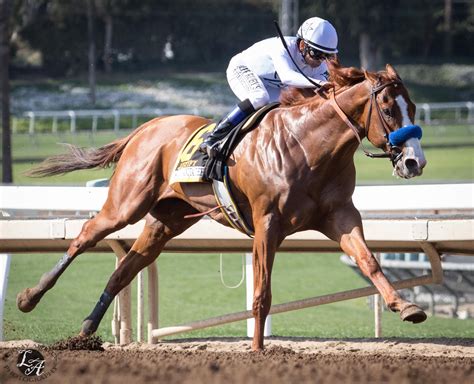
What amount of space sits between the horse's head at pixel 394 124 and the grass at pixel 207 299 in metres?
3.04

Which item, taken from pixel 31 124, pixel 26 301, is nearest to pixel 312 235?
pixel 26 301

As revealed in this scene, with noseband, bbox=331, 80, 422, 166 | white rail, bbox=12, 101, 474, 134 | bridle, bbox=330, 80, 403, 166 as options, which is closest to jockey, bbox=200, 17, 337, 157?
bridle, bbox=330, 80, 403, 166

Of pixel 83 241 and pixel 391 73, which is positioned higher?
pixel 391 73

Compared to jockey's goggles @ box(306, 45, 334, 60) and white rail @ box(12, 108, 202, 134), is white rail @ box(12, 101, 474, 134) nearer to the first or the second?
white rail @ box(12, 108, 202, 134)

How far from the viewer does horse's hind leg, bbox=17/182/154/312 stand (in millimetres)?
6480

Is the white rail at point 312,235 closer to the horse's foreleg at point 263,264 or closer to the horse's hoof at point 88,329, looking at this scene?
the horse's hoof at point 88,329

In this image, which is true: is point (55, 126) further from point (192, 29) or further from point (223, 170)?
point (223, 170)

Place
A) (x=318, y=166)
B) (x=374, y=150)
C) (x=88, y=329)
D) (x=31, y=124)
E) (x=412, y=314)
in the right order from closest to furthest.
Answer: (x=412, y=314) → (x=318, y=166) → (x=88, y=329) → (x=374, y=150) → (x=31, y=124)

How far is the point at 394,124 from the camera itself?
5355 mm

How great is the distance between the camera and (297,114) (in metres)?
5.80

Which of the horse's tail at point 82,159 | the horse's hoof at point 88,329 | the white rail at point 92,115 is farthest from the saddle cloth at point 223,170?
the white rail at point 92,115

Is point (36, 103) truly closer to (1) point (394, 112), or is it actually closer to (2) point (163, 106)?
(2) point (163, 106)

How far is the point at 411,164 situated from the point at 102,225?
2.19 m

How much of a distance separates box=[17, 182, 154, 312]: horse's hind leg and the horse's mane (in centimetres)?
113
